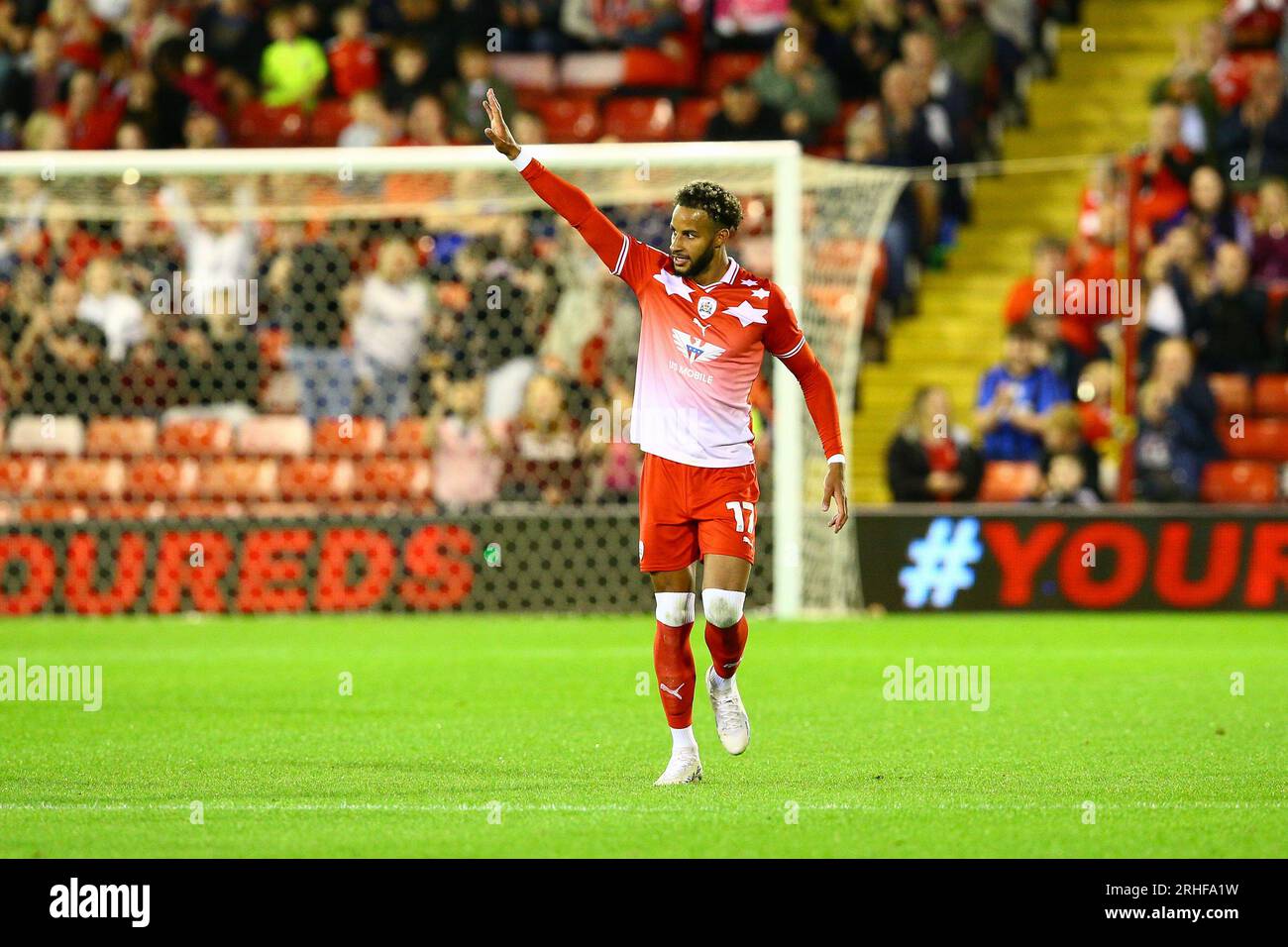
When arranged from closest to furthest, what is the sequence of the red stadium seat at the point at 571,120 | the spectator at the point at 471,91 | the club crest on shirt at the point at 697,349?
the club crest on shirt at the point at 697,349, the spectator at the point at 471,91, the red stadium seat at the point at 571,120

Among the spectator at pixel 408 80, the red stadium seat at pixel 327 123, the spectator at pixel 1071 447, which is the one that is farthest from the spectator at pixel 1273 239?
the red stadium seat at pixel 327 123

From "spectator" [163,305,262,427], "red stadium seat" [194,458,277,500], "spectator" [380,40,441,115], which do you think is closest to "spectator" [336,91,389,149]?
"spectator" [380,40,441,115]

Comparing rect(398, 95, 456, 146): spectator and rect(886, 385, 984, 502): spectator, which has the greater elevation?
rect(398, 95, 456, 146): spectator

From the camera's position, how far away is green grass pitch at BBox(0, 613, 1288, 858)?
6.46 metres

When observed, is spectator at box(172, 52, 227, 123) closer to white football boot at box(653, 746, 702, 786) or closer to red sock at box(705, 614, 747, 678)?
red sock at box(705, 614, 747, 678)

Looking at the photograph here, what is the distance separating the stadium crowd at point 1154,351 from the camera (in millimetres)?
15883

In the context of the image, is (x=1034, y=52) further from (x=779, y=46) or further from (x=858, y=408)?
(x=858, y=408)

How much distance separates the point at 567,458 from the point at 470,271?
62.5 inches

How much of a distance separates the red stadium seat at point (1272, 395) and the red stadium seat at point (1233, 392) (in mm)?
73

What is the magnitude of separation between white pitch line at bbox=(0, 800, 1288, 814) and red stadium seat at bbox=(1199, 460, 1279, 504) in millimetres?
9473

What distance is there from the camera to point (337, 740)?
8883 millimetres

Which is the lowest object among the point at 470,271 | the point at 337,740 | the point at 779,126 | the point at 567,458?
the point at 337,740

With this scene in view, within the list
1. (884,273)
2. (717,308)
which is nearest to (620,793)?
(717,308)

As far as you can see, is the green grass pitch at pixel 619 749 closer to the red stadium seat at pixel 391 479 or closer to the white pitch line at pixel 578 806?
the white pitch line at pixel 578 806
